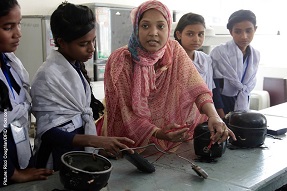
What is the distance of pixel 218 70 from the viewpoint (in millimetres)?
2482

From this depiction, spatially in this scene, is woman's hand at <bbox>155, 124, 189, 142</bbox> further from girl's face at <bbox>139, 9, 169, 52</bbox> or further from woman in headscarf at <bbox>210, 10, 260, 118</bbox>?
woman in headscarf at <bbox>210, 10, 260, 118</bbox>

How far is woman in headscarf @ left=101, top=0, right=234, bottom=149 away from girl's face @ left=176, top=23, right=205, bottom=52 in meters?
0.58

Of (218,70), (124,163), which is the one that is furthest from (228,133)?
(218,70)

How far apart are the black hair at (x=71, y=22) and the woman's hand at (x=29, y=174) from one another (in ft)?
1.72

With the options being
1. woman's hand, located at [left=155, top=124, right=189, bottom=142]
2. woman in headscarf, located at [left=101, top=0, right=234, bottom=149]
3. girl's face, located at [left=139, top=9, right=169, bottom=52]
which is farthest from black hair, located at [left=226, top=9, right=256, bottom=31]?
woman's hand, located at [left=155, top=124, right=189, bottom=142]

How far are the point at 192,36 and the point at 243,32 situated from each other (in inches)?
12.9

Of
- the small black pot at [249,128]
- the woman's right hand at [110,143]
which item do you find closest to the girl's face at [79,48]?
the woman's right hand at [110,143]

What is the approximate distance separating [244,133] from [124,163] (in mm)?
583

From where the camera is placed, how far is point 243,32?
7.71 ft

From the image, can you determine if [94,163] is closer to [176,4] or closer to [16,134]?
[16,134]

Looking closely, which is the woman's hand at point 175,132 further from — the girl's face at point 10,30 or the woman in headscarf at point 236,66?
the woman in headscarf at point 236,66

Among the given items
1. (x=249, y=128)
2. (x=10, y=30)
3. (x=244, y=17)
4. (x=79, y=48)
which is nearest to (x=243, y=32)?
(x=244, y=17)

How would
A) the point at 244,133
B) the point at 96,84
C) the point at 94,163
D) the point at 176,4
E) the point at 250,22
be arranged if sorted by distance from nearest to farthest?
the point at 94,163 → the point at 244,133 → the point at 250,22 → the point at 96,84 → the point at 176,4

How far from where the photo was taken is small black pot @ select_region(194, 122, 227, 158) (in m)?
1.52
